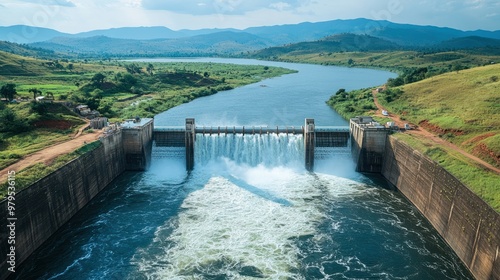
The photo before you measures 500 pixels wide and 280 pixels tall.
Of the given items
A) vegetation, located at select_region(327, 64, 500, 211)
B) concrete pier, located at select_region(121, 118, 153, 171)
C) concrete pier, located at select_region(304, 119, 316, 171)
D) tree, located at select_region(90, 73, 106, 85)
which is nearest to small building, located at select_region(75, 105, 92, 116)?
concrete pier, located at select_region(121, 118, 153, 171)

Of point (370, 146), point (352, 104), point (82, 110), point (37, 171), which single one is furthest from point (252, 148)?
point (352, 104)

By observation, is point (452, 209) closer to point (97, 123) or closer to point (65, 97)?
point (97, 123)

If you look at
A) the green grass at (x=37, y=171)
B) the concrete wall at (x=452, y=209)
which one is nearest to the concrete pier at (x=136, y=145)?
the green grass at (x=37, y=171)

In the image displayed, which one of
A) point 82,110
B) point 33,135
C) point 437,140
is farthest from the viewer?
point 82,110

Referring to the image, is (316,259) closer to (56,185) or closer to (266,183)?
(266,183)

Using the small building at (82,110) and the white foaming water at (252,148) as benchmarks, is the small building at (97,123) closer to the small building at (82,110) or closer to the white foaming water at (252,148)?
the small building at (82,110)

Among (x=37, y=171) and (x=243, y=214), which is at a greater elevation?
(x=37, y=171)

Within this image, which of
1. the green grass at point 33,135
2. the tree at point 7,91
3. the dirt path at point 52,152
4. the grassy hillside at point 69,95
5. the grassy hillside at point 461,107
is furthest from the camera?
the tree at point 7,91

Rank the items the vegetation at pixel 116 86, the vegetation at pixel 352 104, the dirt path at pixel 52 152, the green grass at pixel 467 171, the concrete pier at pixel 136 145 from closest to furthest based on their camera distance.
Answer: the green grass at pixel 467 171 < the dirt path at pixel 52 152 < the concrete pier at pixel 136 145 < the vegetation at pixel 352 104 < the vegetation at pixel 116 86
